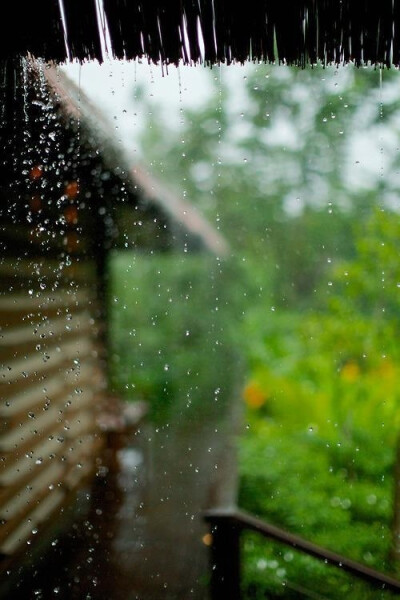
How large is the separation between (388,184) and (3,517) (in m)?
1.92

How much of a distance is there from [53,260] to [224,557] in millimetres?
1038

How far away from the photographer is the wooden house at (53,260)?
1133mm

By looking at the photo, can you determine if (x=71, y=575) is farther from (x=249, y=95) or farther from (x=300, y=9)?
(x=249, y=95)

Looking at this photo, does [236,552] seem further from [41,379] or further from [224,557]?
[41,379]

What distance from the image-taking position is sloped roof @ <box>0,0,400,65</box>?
0.62 m

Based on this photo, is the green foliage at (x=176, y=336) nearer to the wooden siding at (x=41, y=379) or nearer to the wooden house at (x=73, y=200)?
the wooden house at (x=73, y=200)

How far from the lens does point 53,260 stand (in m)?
1.78

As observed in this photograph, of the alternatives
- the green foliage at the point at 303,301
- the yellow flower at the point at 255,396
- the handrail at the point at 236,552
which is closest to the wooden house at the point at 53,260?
the green foliage at the point at 303,301

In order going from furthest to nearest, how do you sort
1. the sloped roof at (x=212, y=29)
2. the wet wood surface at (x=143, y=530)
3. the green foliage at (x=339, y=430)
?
the green foliage at (x=339, y=430)
the wet wood surface at (x=143, y=530)
the sloped roof at (x=212, y=29)

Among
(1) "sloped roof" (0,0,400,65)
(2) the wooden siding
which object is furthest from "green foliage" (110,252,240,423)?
(1) "sloped roof" (0,0,400,65)

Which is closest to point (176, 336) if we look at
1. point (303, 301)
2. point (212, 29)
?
point (303, 301)

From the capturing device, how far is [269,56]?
26.3 inches

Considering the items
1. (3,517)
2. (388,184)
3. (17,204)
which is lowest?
(3,517)

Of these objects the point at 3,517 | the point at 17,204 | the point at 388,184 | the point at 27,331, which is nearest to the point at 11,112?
the point at 17,204
